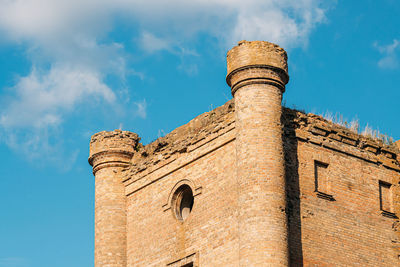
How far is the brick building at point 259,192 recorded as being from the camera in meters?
21.7

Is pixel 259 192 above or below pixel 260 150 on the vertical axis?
below

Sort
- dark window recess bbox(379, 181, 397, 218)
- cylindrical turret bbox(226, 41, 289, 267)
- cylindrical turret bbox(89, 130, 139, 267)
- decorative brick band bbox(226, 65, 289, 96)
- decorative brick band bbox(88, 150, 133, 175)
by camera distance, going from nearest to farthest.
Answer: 1. cylindrical turret bbox(226, 41, 289, 267)
2. decorative brick band bbox(226, 65, 289, 96)
3. dark window recess bbox(379, 181, 397, 218)
4. cylindrical turret bbox(89, 130, 139, 267)
5. decorative brick band bbox(88, 150, 133, 175)

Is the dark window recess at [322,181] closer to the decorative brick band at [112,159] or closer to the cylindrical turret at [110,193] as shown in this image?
the cylindrical turret at [110,193]

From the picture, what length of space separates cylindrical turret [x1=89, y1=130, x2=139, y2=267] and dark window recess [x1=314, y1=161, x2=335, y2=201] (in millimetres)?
6143

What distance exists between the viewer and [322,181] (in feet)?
76.2

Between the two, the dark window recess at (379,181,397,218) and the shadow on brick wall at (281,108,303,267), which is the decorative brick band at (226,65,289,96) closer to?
the shadow on brick wall at (281,108,303,267)

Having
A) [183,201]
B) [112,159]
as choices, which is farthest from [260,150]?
[112,159]

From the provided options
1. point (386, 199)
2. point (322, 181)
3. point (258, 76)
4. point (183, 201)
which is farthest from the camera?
point (183, 201)

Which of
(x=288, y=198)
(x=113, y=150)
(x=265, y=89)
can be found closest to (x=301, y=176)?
(x=288, y=198)

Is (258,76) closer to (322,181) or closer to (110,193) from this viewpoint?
(322,181)

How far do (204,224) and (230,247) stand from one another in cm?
144

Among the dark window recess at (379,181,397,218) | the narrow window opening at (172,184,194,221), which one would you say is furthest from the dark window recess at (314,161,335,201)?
A: the narrow window opening at (172,184,194,221)

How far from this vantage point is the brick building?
71.2ft

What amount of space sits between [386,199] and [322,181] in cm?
221
